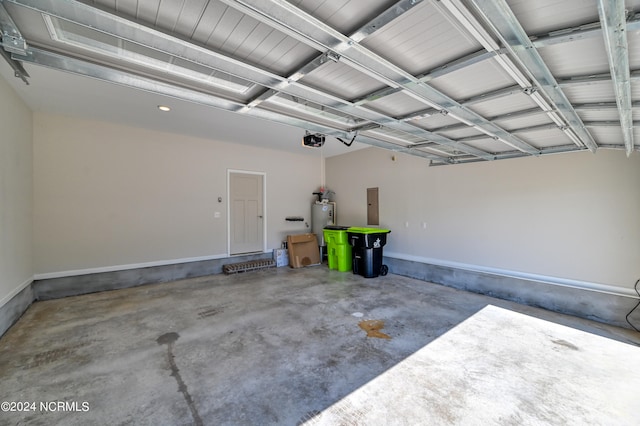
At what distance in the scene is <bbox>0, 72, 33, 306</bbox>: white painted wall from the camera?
306 cm

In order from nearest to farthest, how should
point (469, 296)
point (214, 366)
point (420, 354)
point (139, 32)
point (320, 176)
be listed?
point (139, 32) < point (214, 366) < point (420, 354) < point (469, 296) < point (320, 176)

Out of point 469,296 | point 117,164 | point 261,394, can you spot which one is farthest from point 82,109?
point 469,296

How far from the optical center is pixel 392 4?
1.26m

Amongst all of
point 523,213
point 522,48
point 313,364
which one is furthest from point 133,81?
point 523,213

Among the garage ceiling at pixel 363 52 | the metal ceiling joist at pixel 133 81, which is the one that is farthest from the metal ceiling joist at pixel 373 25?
the metal ceiling joist at pixel 133 81

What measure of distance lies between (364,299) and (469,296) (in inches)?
71.8

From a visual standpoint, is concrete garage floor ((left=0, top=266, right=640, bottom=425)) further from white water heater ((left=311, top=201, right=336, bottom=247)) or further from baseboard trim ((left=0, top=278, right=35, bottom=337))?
white water heater ((left=311, top=201, right=336, bottom=247))

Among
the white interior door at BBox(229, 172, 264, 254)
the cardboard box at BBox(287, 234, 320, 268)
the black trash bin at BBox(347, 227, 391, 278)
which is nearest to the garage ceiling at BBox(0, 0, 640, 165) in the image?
the black trash bin at BBox(347, 227, 391, 278)

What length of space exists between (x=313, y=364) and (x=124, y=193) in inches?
185

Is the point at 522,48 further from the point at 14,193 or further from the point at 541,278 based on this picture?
the point at 14,193

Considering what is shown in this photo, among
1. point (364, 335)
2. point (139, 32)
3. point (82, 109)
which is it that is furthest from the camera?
point (82, 109)

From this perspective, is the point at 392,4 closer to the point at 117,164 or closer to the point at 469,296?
the point at 469,296

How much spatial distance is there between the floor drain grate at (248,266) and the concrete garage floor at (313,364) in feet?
5.57

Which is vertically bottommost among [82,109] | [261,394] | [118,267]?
[261,394]
